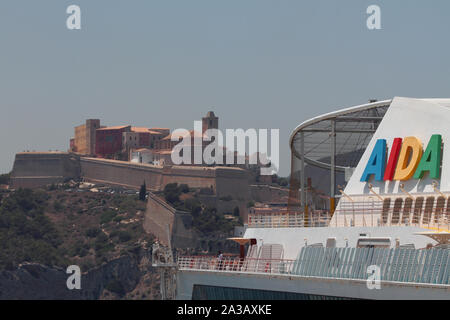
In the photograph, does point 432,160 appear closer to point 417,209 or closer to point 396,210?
point 417,209

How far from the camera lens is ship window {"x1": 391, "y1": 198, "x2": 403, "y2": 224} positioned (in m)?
42.2

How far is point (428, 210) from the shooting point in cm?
4053

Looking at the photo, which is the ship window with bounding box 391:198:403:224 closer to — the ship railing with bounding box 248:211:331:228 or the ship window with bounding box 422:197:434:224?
the ship window with bounding box 422:197:434:224

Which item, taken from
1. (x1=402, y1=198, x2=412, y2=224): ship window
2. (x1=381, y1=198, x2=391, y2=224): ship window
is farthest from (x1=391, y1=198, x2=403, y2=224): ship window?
(x1=402, y1=198, x2=412, y2=224): ship window

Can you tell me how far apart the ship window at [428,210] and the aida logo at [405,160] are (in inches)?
40.0

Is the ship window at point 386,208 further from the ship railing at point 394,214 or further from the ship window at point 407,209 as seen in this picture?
the ship window at point 407,209

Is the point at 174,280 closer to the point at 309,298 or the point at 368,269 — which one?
the point at 309,298

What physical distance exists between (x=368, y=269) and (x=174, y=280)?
1459cm

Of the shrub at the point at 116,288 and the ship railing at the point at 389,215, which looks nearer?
the ship railing at the point at 389,215

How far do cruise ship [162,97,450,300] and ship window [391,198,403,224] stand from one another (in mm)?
42

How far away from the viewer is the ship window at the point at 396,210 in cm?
4225

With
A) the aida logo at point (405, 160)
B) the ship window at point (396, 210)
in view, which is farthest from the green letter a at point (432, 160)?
the ship window at point (396, 210)

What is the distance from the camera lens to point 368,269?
3700 cm
